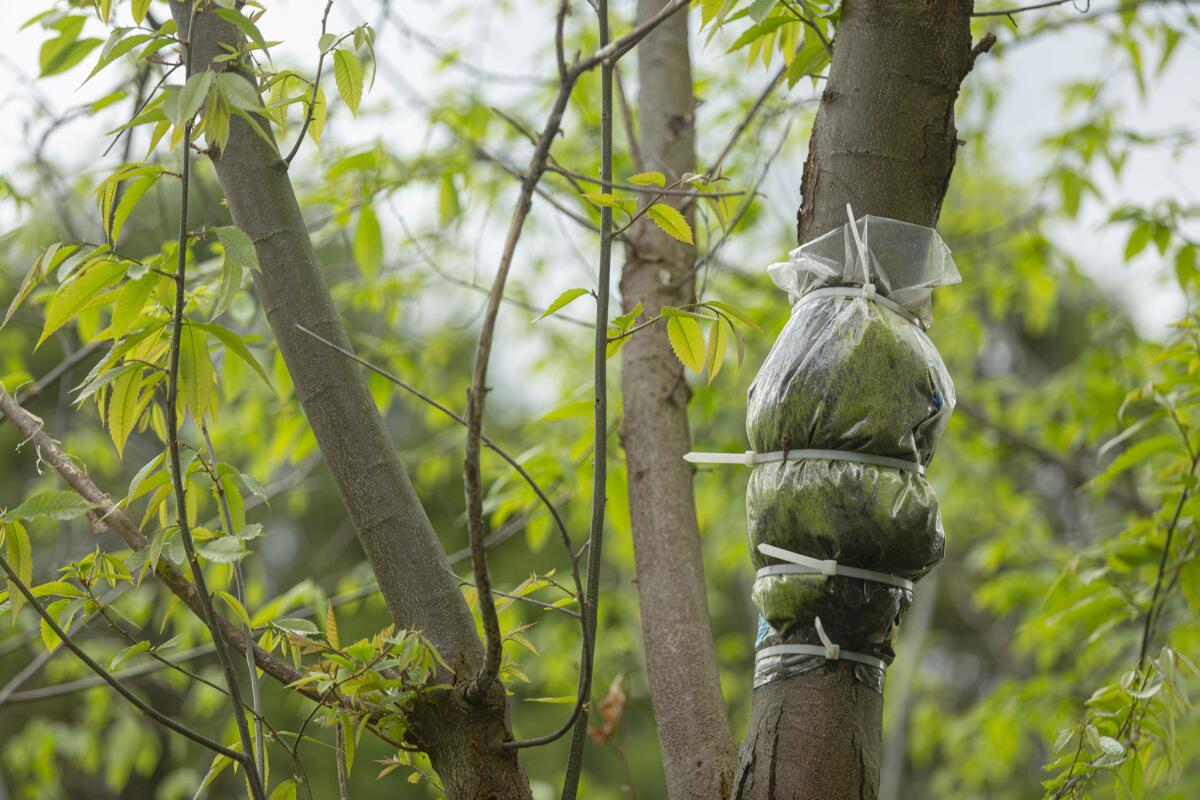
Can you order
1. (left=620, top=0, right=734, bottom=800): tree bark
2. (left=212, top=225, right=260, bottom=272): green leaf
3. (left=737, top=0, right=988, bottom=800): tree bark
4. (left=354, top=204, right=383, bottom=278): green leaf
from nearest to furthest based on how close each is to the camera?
(left=212, top=225, right=260, bottom=272): green leaf, (left=737, top=0, right=988, bottom=800): tree bark, (left=620, top=0, right=734, bottom=800): tree bark, (left=354, top=204, right=383, bottom=278): green leaf

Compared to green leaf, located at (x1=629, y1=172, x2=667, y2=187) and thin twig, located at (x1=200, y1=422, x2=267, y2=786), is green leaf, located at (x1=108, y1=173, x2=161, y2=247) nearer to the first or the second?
thin twig, located at (x1=200, y1=422, x2=267, y2=786)

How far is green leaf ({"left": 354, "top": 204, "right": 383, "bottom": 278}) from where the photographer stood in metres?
2.01

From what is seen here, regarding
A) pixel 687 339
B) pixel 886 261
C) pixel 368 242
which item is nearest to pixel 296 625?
pixel 687 339

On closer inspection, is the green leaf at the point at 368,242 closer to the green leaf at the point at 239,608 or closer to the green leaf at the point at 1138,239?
the green leaf at the point at 239,608

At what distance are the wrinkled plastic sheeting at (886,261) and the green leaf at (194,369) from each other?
0.65m

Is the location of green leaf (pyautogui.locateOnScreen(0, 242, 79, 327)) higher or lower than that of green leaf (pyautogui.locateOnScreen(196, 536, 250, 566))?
higher

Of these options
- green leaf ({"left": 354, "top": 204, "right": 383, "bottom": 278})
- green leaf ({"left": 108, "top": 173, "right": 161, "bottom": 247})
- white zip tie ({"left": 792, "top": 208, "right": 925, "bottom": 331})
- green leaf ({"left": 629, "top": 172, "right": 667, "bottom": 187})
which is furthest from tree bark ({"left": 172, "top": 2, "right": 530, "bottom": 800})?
green leaf ({"left": 354, "top": 204, "right": 383, "bottom": 278})

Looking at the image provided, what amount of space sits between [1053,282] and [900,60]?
96.4 inches

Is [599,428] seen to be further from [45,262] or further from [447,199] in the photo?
[447,199]

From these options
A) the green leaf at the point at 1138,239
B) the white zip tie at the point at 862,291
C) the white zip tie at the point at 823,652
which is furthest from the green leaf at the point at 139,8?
the green leaf at the point at 1138,239

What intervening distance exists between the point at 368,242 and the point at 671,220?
1079 mm

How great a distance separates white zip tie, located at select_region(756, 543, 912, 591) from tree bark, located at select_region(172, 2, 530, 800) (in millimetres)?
325

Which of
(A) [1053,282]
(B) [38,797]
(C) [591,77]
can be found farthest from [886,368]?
(B) [38,797]

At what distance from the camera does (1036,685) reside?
2787 mm
